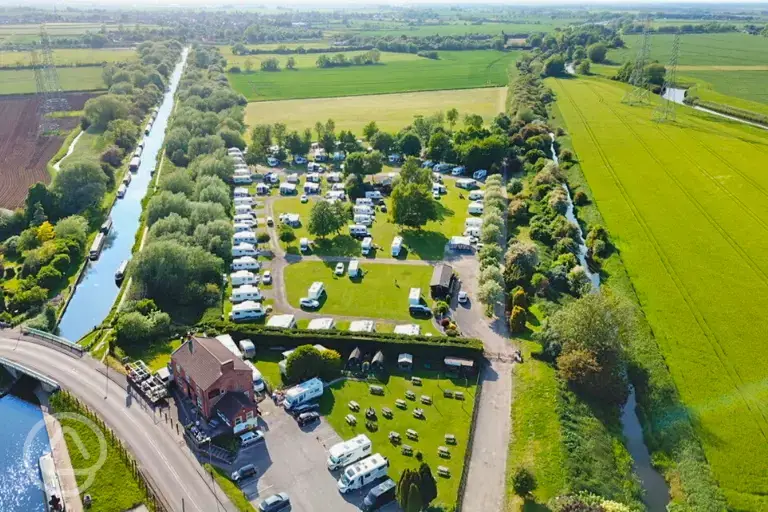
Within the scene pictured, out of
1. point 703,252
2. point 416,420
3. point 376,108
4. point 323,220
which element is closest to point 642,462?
point 416,420

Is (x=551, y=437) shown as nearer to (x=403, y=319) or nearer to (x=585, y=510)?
(x=585, y=510)

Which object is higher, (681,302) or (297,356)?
(297,356)

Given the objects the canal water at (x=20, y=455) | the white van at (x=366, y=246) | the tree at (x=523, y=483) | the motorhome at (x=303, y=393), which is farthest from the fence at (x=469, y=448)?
the canal water at (x=20, y=455)

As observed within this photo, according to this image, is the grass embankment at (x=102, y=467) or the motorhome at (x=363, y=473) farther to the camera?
the motorhome at (x=363, y=473)

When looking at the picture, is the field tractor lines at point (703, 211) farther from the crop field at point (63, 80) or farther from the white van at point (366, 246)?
the crop field at point (63, 80)

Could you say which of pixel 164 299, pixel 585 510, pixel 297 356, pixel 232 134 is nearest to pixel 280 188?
pixel 232 134

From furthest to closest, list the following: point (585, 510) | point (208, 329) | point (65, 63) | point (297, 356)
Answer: point (65, 63) < point (208, 329) < point (297, 356) < point (585, 510)
